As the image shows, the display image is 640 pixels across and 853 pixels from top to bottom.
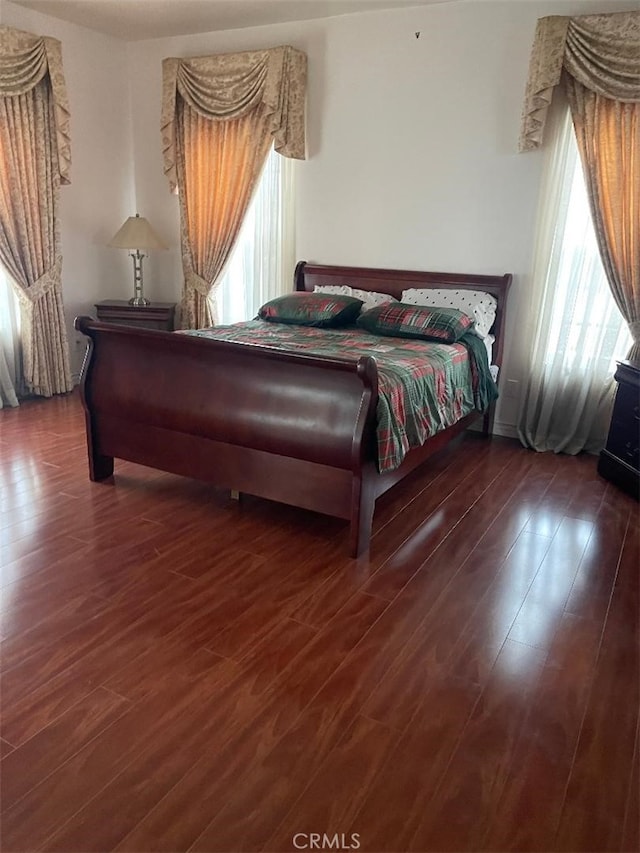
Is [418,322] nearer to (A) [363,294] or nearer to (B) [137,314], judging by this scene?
(A) [363,294]

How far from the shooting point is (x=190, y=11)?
164 inches

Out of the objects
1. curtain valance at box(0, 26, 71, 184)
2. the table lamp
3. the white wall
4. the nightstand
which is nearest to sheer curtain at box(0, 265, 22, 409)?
the white wall

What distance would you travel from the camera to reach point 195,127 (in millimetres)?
4723

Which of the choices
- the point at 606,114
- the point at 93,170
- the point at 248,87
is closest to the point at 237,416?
the point at 606,114

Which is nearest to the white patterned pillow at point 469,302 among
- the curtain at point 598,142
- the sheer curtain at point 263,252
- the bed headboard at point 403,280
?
the bed headboard at point 403,280

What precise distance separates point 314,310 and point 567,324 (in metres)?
1.58

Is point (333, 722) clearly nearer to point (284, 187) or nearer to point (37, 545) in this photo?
point (37, 545)

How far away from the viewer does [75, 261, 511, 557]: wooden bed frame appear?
2.47 meters

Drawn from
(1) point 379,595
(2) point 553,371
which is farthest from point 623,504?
(1) point 379,595

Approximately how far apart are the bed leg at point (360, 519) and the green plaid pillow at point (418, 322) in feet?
4.46

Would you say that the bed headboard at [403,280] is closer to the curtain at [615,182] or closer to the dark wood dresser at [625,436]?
the curtain at [615,182]

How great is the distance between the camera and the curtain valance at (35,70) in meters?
3.95

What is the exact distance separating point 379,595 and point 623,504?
1646mm

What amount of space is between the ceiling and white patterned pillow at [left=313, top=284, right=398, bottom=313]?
175cm
